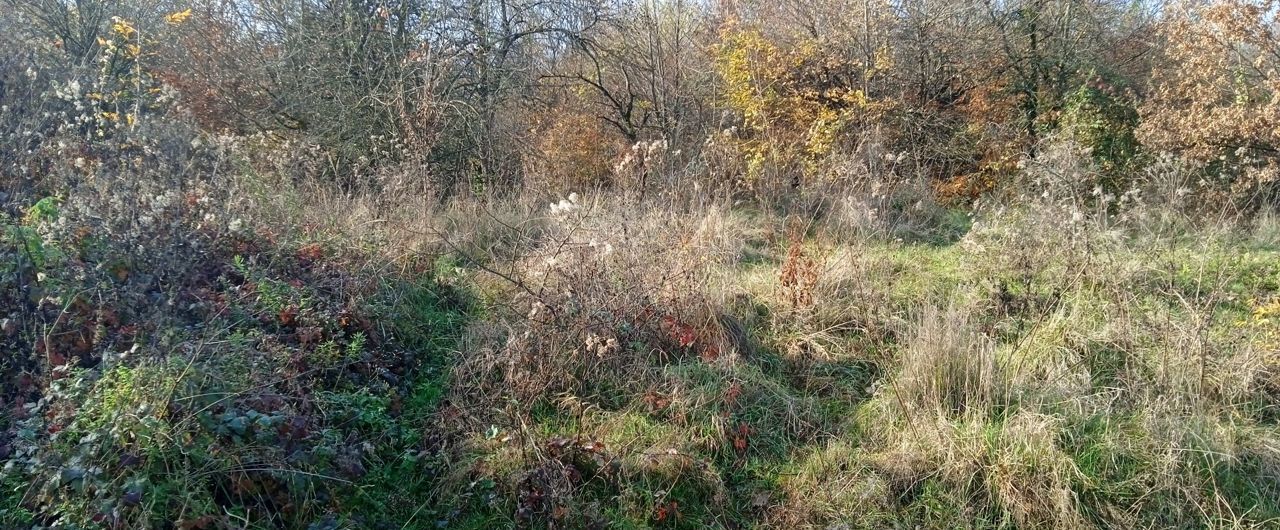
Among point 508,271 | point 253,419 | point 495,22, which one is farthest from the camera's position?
point 495,22

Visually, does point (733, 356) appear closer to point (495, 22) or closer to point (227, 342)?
point (227, 342)

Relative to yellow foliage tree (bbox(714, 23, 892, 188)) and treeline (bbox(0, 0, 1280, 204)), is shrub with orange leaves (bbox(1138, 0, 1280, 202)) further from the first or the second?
yellow foliage tree (bbox(714, 23, 892, 188))

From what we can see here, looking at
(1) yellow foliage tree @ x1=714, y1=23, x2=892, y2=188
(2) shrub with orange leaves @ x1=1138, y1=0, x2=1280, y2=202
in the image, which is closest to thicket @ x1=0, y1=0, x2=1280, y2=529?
(2) shrub with orange leaves @ x1=1138, y1=0, x2=1280, y2=202

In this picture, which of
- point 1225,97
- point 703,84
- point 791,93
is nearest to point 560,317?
point 791,93

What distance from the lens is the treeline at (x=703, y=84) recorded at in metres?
9.25

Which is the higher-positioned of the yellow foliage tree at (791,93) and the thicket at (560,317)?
the yellow foliage tree at (791,93)

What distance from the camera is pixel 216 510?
323cm

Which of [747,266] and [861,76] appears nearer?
[747,266]

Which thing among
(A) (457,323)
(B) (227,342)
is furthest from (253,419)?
(A) (457,323)

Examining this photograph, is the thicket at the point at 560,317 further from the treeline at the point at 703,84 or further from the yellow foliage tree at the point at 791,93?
the yellow foliage tree at the point at 791,93

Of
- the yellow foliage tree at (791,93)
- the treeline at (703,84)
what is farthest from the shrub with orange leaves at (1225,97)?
the yellow foliage tree at (791,93)

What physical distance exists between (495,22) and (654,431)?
25.9 ft

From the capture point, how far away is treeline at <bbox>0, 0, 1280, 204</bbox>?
30.3ft

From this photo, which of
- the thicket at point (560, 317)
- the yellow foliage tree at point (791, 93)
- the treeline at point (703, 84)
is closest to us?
the thicket at point (560, 317)
